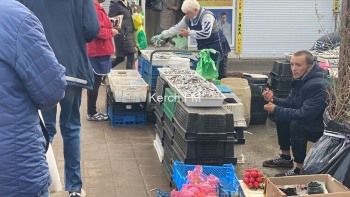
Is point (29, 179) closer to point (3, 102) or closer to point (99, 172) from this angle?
point (3, 102)

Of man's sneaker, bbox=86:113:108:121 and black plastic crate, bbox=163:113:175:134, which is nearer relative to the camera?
black plastic crate, bbox=163:113:175:134

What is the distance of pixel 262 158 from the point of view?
714 centimetres

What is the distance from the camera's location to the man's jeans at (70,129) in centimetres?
503

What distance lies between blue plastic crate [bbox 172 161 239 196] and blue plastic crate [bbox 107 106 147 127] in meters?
2.93

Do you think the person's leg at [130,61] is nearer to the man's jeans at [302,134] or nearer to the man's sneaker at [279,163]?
the man's sneaker at [279,163]

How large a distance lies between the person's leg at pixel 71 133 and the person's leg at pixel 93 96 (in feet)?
10.5

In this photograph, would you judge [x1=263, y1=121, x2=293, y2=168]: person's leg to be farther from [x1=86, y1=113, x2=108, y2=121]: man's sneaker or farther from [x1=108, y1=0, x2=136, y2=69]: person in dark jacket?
[x1=108, y1=0, x2=136, y2=69]: person in dark jacket

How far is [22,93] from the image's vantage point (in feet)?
10.8

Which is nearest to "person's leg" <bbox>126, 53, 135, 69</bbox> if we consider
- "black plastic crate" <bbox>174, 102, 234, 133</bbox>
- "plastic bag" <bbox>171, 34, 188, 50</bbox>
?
"plastic bag" <bbox>171, 34, 188, 50</bbox>

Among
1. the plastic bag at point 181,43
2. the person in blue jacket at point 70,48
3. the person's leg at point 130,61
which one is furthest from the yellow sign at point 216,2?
the person in blue jacket at point 70,48

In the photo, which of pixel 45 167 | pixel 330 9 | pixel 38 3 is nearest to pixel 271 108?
pixel 38 3

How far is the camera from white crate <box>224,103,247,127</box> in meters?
6.57

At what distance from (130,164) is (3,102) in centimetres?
362

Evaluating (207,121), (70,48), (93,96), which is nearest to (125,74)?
(93,96)
